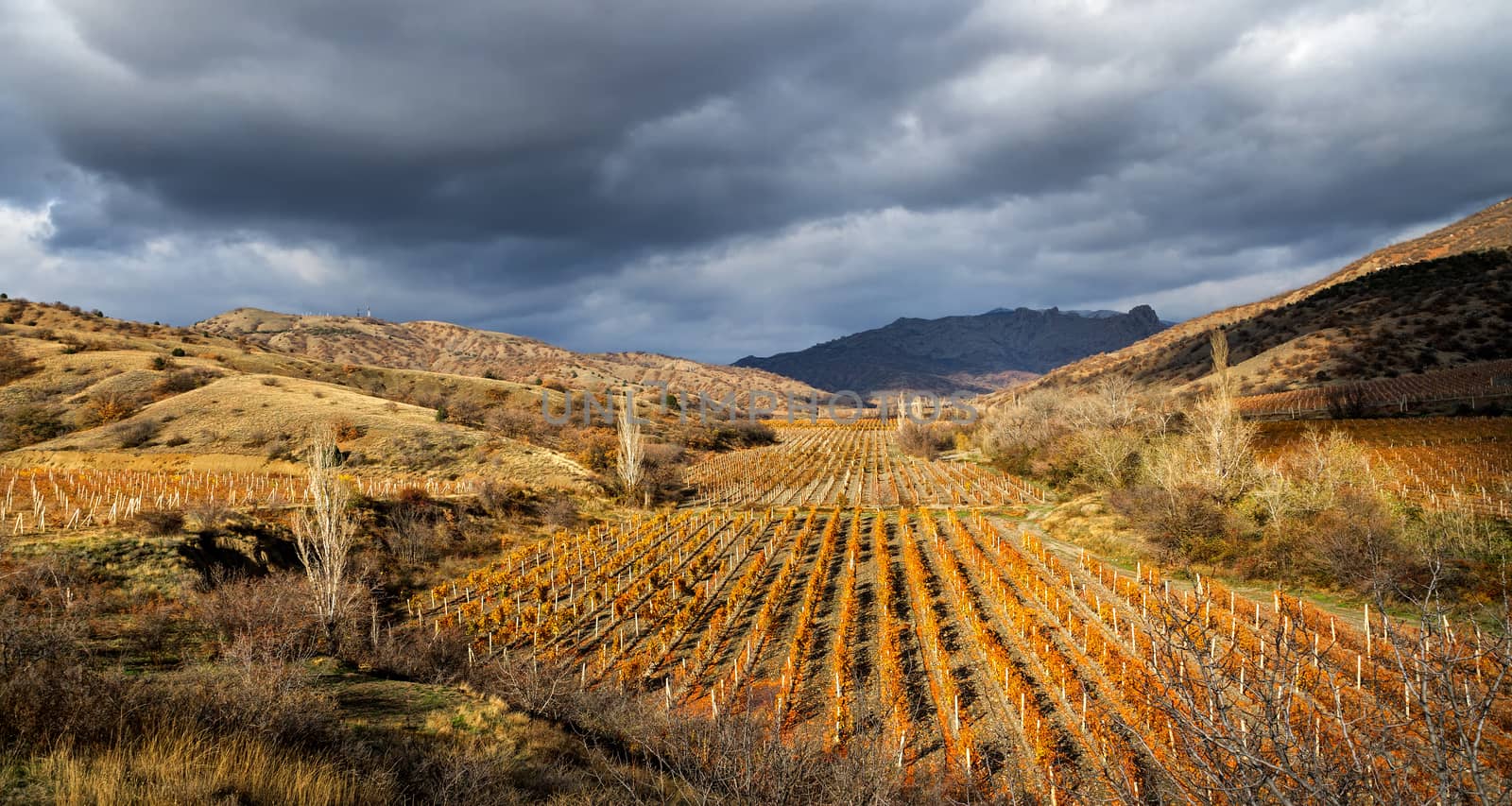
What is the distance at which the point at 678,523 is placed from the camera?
137 feet

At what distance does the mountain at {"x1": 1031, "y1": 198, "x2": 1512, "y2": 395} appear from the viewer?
2608 inches

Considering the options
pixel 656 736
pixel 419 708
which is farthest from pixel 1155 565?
pixel 419 708

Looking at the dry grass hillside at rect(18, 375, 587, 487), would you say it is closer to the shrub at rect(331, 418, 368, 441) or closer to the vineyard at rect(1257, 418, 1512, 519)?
the shrub at rect(331, 418, 368, 441)

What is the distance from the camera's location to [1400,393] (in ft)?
179

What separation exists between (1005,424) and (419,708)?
Answer: 229 feet

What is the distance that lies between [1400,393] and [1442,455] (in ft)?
101

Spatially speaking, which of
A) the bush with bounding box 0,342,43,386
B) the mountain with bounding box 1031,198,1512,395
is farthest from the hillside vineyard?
the mountain with bounding box 1031,198,1512,395

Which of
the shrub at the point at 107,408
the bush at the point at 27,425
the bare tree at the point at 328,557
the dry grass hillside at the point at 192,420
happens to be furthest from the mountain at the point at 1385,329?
the bush at the point at 27,425

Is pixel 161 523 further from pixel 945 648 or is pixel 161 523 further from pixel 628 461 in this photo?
pixel 945 648

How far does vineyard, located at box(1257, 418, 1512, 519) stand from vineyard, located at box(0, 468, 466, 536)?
170 feet

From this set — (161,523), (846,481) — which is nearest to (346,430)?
(161,523)

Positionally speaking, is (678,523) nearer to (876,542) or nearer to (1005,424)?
(876,542)

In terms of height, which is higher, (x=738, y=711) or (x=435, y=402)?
(x=435, y=402)

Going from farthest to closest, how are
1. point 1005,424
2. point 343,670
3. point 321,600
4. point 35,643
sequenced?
1. point 1005,424
2. point 321,600
3. point 343,670
4. point 35,643
